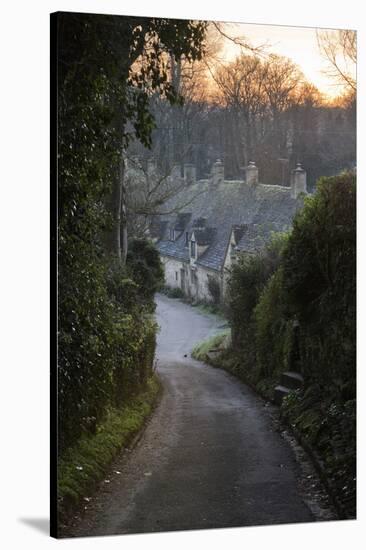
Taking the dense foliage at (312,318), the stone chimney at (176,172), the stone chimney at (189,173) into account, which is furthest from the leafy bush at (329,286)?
the stone chimney at (176,172)

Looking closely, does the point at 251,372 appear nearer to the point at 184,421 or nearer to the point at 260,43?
the point at 184,421

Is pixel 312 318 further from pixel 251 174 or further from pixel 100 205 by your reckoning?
pixel 100 205

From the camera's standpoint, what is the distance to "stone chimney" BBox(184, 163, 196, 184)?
866 centimetres

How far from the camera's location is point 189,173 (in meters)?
8.67

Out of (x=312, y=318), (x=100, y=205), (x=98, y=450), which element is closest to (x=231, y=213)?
(x=100, y=205)

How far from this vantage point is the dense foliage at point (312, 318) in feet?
29.5

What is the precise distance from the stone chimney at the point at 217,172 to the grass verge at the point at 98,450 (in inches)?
64.3

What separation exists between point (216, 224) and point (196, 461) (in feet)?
6.15

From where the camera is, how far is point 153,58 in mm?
8461

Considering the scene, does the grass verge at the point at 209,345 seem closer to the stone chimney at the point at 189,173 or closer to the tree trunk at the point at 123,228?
the tree trunk at the point at 123,228

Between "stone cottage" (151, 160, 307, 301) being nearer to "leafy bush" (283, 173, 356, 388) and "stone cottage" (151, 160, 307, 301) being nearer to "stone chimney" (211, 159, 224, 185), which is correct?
"stone chimney" (211, 159, 224, 185)

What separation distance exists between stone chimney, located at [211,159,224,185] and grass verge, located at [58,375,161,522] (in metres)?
1.63

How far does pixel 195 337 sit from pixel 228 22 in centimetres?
252

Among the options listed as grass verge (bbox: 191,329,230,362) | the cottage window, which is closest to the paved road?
grass verge (bbox: 191,329,230,362)
